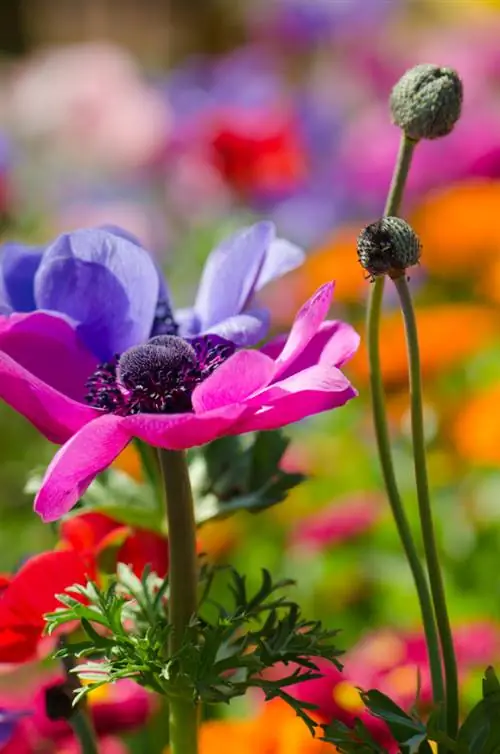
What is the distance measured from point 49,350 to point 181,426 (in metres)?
0.08

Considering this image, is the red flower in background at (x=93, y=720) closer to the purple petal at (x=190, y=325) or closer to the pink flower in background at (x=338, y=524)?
the purple petal at (x=190, y=325)

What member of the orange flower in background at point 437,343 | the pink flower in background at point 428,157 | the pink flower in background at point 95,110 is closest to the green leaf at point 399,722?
the orange flower in background at point 437,343

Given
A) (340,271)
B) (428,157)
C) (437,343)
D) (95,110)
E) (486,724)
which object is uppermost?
(95,110)

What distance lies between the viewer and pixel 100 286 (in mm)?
378

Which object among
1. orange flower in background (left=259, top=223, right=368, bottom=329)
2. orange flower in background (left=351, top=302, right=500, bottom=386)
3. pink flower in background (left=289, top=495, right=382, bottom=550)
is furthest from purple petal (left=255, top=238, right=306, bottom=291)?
orange flower in background (left=259, top=223, right=368, bottom=329)

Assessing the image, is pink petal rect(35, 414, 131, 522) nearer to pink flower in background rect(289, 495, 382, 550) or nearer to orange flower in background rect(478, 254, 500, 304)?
pink flower in background rect(289, 495, 382, 550)

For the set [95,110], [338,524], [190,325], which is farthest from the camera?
[95,110]

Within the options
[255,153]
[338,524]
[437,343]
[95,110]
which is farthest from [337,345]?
[95,110]

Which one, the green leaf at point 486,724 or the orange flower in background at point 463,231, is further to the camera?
the orange flower in background at point 463,231

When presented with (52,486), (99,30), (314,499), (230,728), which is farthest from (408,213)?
(99,30)

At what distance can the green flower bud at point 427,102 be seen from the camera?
33 centimetres

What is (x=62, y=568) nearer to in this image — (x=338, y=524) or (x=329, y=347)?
(x=329, y=347)

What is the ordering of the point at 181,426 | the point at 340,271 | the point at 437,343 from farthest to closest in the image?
1. the point at 340,271
2. the point at 437,343
3. the point at 181,426

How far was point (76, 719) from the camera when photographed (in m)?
0.38
